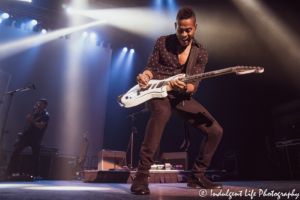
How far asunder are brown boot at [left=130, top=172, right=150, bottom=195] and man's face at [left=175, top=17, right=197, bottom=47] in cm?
161

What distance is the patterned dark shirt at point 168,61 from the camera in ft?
8.41

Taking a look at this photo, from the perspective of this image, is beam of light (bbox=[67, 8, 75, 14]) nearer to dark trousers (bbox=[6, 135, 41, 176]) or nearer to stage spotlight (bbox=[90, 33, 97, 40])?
stage spotlight (bbox=[90, 33, 97, 40])

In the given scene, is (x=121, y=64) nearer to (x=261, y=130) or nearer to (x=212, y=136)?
(x=261, y=130)

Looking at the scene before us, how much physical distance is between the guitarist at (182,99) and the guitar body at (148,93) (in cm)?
8

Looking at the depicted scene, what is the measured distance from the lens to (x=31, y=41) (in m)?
8.66

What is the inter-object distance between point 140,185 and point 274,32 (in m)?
6.15

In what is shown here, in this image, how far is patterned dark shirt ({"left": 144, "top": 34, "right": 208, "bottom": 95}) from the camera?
2.56 meters

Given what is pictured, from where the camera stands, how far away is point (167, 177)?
453 cm

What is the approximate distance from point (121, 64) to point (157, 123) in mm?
8041

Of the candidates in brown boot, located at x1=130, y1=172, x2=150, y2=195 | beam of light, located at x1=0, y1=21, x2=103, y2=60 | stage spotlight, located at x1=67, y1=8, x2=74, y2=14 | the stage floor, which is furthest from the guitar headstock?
stage spotlight, located at x1=67, y1=8, x2=74, y2=14

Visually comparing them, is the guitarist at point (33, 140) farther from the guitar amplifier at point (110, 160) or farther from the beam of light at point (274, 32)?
the beam of light at point (274, 32)

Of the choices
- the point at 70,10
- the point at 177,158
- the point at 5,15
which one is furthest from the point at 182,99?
the point at 5,15

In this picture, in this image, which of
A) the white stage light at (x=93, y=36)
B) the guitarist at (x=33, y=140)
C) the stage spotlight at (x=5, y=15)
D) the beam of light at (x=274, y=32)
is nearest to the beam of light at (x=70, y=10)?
the white stage light at (x=93, y=36)

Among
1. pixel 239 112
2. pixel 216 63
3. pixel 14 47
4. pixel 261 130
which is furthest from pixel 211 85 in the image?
pixel 14 47
